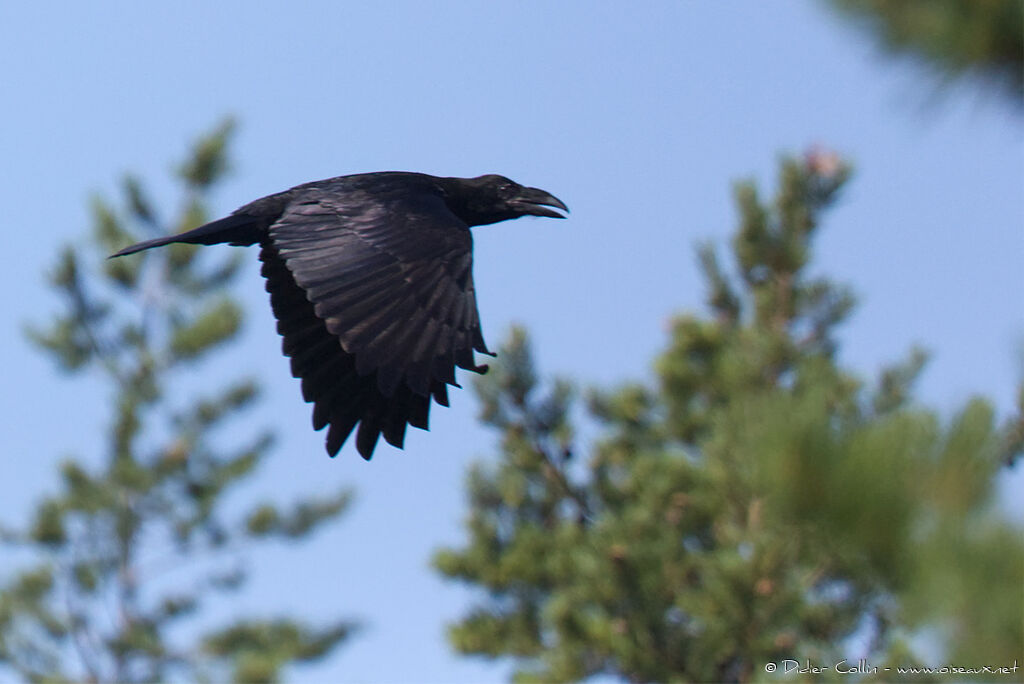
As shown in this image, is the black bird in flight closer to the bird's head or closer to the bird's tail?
the bird's tail

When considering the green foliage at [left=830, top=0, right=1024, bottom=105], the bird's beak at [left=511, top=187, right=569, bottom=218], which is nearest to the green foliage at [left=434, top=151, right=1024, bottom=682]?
the green foliage at [left=830, top=0, right=1024, bottom=105]

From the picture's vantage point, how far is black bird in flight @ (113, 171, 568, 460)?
503 cm

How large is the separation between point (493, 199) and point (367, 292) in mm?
1931

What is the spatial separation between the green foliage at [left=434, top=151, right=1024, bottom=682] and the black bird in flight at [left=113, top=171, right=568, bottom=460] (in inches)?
46.7

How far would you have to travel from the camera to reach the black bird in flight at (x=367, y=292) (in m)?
5.03

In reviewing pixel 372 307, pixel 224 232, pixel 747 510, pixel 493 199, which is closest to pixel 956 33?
pixel 372 307

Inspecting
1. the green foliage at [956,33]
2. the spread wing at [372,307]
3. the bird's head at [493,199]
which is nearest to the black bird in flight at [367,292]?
the spread wing at [372,307]

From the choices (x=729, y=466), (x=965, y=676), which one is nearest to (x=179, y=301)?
(x=729, y=466)

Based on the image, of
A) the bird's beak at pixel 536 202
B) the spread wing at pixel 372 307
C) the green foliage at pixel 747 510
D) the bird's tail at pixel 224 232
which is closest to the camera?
the green foliage at pixel 747 510

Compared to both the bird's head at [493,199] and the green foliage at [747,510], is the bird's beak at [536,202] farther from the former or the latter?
the green foliage at [747,510]

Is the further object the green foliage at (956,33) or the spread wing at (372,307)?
the spread wing at (372,307)

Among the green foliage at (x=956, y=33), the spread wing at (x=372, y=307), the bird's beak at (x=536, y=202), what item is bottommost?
the green foliage at (x=956, y=33)

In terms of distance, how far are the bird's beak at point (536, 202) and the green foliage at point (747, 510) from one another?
1.56m

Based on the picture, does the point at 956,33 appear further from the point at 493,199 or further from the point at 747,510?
the point at 747,510
